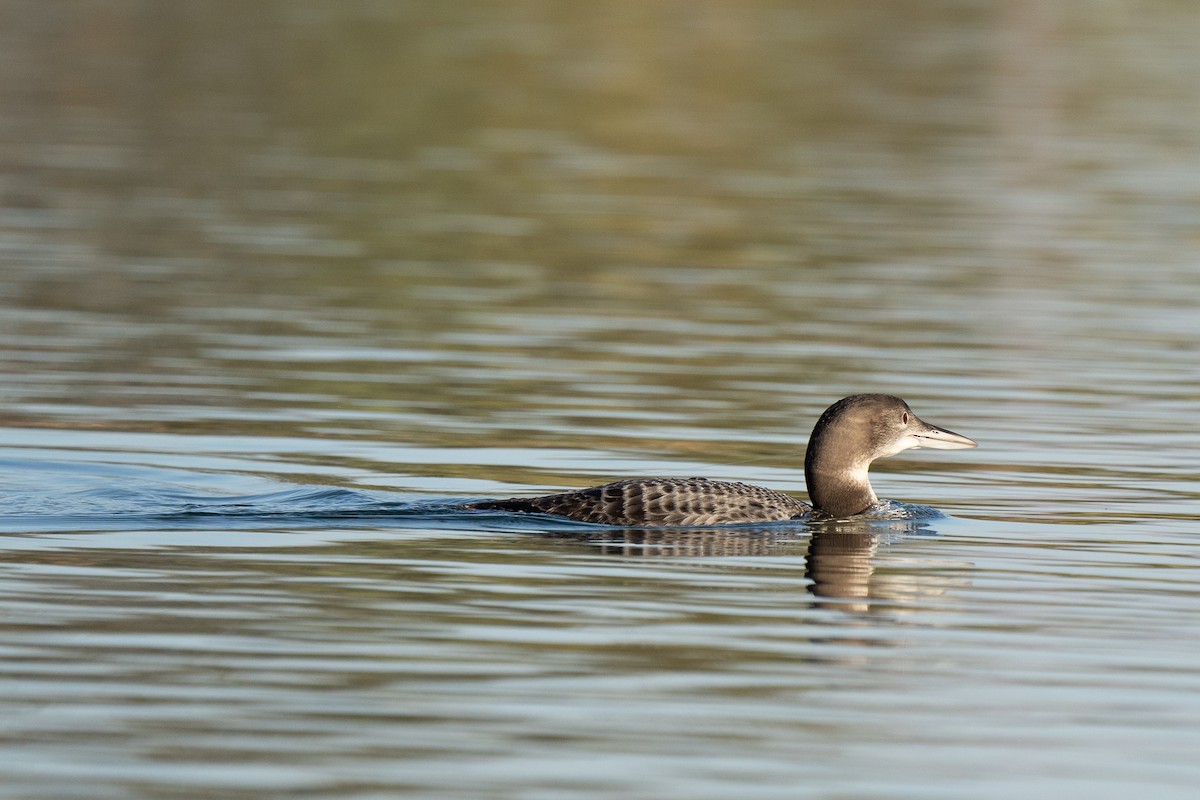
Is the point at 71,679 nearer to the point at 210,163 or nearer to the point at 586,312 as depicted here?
the point at 586,312

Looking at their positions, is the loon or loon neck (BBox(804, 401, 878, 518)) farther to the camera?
loon neck (BBox(804, 401, 878, 518))

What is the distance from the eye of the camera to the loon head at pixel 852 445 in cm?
1369

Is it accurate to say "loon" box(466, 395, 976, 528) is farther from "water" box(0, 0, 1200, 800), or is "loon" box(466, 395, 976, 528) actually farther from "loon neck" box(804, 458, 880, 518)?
"water" box(0, 0, 1200, 800)

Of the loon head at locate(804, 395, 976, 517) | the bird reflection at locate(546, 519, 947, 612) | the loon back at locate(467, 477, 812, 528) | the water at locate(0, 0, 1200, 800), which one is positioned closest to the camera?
the water at locate(0, 0, 1200, 800)

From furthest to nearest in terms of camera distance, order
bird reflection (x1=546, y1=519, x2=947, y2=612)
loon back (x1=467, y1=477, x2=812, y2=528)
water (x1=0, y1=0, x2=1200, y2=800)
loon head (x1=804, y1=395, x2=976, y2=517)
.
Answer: loon head (x1=804, y1=395, x2=976, y2=517) < loon back (x1=467, y1=477, x2=812, y2=528) < bird reflection (x1=546, y1=519, x2=947, y2=612) < water (x1=0, y1=0, x2=1200, y2=800)

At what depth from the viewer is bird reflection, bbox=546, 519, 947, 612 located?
11695mm

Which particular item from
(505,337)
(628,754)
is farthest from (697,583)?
(505,337)

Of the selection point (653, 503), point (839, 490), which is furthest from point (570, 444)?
point (653, 503)

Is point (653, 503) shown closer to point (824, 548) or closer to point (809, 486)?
point (824, 548)

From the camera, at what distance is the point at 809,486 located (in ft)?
45.3

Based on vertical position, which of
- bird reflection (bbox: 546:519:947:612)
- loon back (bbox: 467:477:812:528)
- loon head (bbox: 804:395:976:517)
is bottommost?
bird reflection (bbox: 546:519:947:612)

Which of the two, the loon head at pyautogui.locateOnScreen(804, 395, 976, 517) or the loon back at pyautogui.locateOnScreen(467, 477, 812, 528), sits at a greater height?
the loon head at pyautogui.locateOnScreen(804, 395, 976, 517)

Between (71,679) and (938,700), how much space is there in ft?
11.5

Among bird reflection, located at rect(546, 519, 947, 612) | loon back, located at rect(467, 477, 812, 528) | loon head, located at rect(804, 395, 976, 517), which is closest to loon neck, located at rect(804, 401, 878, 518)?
loon head, located at rect(804, 395, 976, 517)
